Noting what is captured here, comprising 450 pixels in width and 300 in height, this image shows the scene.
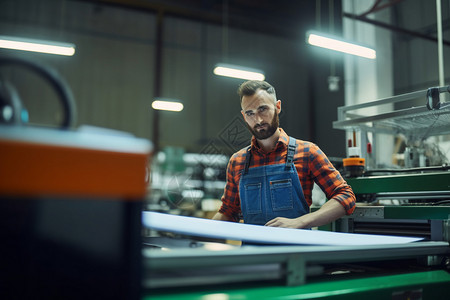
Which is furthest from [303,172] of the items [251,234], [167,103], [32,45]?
[167,103]

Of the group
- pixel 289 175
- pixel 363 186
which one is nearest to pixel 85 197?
pixel 289 175

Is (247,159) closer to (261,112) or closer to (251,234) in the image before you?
(261,112)

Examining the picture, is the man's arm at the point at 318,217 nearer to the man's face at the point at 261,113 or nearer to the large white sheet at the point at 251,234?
the large white sheet at the point at 251,234

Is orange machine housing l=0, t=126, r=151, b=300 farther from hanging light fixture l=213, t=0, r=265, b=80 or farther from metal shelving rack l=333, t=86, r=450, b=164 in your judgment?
hanging light fixture l=213, t=0, r=265, b=80

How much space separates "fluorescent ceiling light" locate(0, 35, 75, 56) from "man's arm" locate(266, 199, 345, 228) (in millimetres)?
4001

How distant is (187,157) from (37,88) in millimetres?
3241

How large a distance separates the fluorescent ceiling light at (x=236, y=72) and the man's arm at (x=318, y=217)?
435cm

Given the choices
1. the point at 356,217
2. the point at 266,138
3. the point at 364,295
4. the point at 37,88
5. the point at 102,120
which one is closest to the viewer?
the point at 364,295

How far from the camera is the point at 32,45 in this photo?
14.4ft

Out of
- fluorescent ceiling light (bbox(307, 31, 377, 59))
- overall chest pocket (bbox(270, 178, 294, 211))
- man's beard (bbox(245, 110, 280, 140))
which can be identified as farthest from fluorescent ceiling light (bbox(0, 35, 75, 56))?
overall chest pocket (bbox(270, 178, 294, 211))

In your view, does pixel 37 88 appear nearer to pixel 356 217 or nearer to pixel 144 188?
pixel 356 217

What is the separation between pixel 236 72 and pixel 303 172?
423cm

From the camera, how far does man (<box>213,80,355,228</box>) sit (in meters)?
1.69

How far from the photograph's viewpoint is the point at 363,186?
5.53 feet
